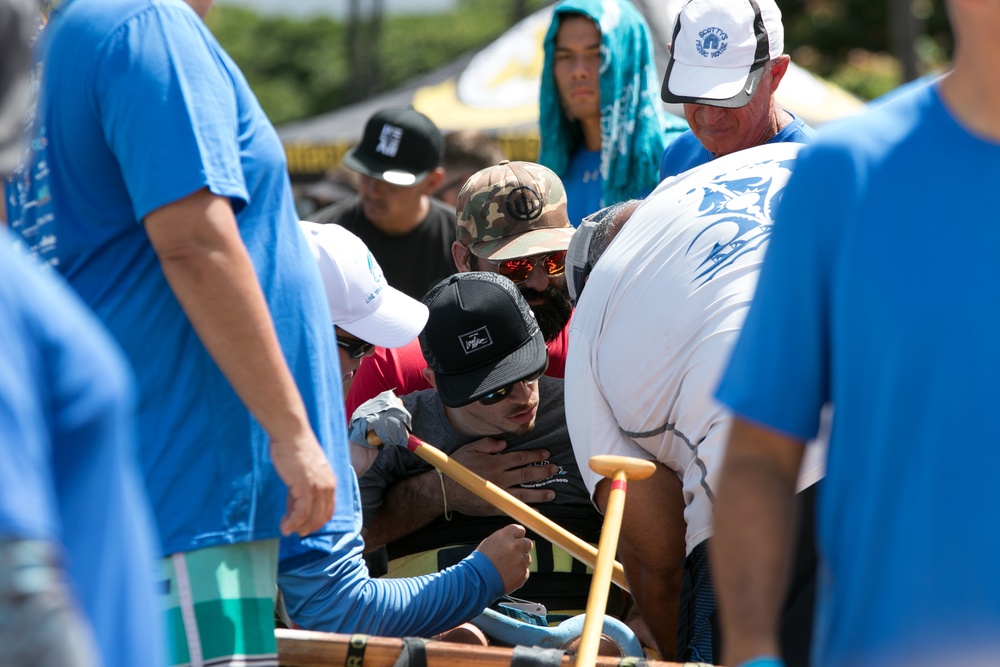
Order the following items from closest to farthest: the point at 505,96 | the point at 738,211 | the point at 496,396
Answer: the point at 738,211 < the point at 496,396 < the point at 505,96

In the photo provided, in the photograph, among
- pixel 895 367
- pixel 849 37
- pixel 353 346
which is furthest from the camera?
pixel 849 37

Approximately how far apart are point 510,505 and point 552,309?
0.86 m

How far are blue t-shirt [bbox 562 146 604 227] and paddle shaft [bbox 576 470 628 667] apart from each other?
2301 mm

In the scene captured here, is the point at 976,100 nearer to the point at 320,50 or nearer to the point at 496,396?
the point at 496,396

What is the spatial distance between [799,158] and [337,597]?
1299 mm

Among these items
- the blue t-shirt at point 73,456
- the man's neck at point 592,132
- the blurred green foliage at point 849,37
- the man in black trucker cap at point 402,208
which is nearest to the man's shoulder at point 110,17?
the blue t-shirt at point 73,456

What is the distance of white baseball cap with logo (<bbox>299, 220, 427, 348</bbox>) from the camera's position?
9.11 feet

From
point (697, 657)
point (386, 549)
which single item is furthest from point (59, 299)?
point (386, 549)

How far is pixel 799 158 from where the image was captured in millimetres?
1470

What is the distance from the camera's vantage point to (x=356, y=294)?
281cm

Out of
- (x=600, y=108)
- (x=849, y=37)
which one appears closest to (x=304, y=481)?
(x=600, y=108)

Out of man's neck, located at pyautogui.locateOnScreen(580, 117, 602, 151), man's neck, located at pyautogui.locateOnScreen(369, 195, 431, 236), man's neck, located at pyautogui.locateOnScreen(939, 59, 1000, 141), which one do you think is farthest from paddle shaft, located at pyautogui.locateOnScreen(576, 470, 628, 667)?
man's neck, located at pyautogui.locateOnScreen(369, 195, 431, 236)

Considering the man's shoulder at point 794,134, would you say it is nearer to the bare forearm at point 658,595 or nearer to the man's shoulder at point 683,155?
the man's shoulder at point 683,155

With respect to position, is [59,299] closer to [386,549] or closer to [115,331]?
[115,331]
